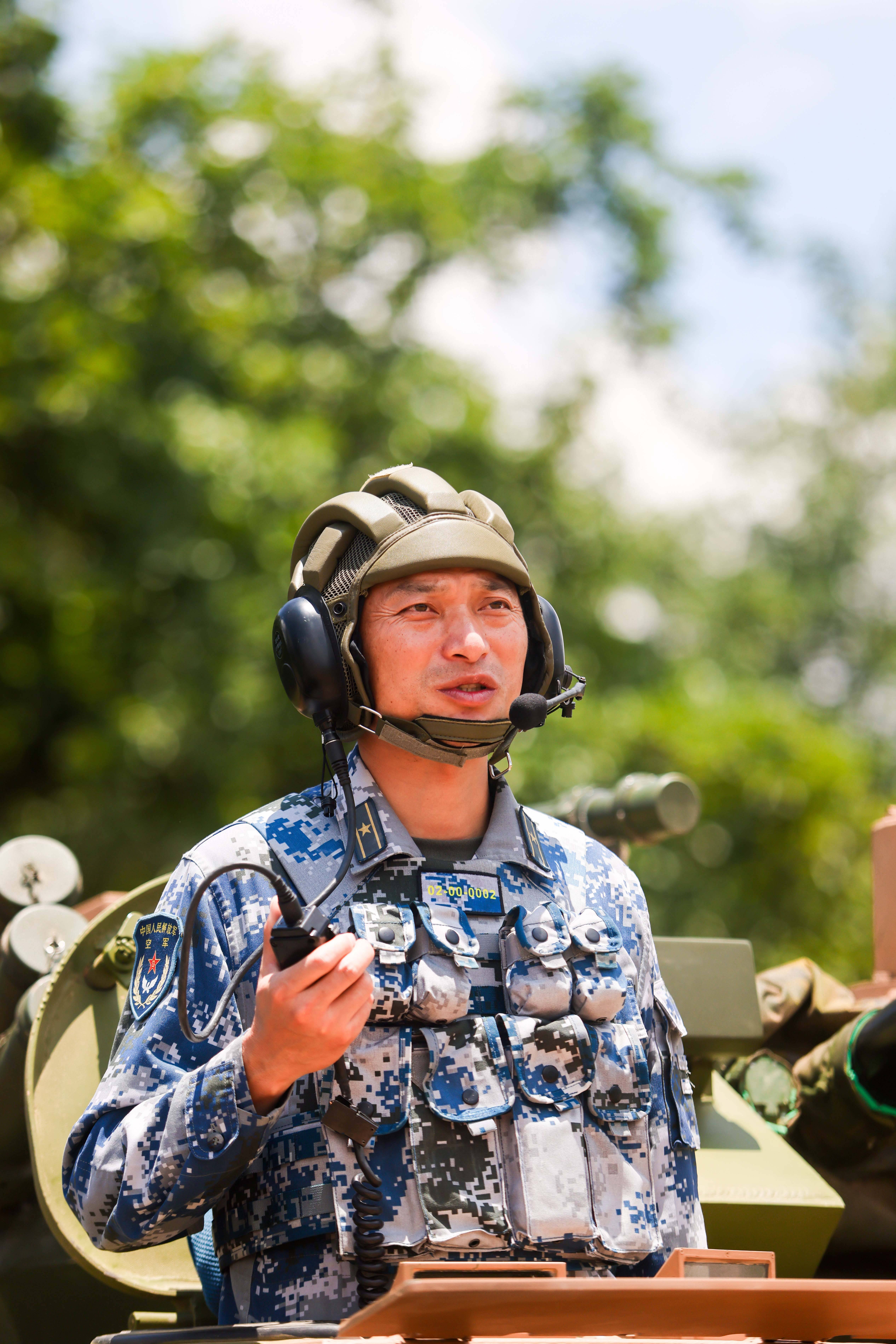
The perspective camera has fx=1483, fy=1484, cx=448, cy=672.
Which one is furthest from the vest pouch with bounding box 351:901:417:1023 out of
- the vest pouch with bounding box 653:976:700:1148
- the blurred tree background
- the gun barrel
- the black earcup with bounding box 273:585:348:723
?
the blurred tree background

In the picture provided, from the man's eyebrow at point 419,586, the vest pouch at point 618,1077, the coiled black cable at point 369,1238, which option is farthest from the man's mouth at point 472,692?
the coiled black cable at point 369,1238

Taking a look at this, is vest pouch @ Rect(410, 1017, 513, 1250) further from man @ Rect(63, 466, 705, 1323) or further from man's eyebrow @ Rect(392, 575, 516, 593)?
man's eyebrow @ Rect(392, 575, 516, 593)

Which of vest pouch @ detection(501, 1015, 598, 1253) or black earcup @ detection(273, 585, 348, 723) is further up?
black earcup @ detection(273, 585, 348, 723)

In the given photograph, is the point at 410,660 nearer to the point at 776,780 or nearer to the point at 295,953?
the point at 295,953

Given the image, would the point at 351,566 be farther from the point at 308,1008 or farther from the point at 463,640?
the point at 308,1008

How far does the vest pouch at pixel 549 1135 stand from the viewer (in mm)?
2484

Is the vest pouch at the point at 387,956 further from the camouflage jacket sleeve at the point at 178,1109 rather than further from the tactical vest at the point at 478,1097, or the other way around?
the camouflage jacket sleeve at the point at 178,1109

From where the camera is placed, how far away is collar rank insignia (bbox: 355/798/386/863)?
270 centimetres

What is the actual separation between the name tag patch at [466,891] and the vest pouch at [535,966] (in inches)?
1.9

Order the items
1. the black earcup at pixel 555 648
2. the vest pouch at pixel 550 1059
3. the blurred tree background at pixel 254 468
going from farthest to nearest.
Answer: the blurred tree background at pixel 254 468 < the black earcup at pixel 555 648 < the vest pouch at pixel 550 1059

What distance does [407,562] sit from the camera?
Answer: 110 inches

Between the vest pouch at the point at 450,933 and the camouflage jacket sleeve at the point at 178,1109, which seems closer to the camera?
the camouflage jacket sleeve at the point at 178,1109

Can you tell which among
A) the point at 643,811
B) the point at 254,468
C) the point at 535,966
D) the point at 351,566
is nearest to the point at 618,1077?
the point at 535,966

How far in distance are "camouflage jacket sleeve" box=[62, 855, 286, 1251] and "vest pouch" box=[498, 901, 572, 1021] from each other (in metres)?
0.46
